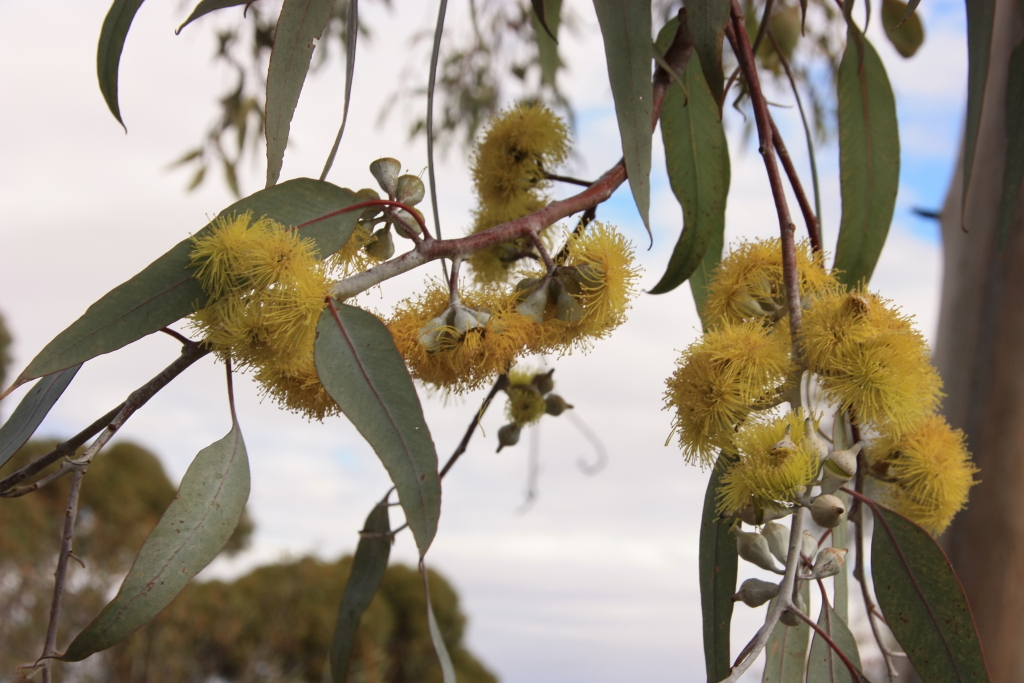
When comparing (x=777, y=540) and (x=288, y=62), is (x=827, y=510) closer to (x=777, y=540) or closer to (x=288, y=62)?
(x=777, y=540)

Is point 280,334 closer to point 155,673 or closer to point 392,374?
point 392,374

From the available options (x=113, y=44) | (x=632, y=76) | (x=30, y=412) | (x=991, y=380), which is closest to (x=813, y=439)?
(x=632, y=76)

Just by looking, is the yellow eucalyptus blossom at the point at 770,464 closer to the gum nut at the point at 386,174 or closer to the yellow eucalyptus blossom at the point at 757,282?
the yellow eucalyptus blossom at the point at 757,282

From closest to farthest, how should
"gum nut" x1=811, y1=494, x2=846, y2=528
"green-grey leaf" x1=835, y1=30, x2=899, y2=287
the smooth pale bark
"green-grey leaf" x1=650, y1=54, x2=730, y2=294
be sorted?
"gum nut" x1=811, y1=494, x2=846, y2=528, "green-grey leaf" x1=650, y1=54, x2=730, y2=294, "green-grey leaf" x1=835, y1=30, x2=899, y2=287, the smooth pale bark

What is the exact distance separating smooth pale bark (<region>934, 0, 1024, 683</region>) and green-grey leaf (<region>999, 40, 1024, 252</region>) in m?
0.18

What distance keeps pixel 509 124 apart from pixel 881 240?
43 cm

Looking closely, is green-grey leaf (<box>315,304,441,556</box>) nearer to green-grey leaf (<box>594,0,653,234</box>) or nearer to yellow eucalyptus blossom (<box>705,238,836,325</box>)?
green-grey leaf (<box>594,0,653,234</box>)

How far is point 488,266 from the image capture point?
2.56 feet

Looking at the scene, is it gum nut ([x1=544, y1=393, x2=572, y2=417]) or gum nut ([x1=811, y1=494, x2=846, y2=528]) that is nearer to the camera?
gum nut ([x1=811, y1=494, x2=846, y2=528])

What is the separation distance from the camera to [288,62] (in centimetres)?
62

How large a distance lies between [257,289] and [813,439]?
1.30ft

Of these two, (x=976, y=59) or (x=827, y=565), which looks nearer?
(x=827, y=565)

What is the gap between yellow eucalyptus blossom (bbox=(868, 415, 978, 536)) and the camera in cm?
69

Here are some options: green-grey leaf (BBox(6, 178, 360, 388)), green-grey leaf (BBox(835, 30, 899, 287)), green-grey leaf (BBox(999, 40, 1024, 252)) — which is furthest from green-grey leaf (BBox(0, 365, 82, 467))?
green-grey leaf (BBox(999, 40, 1024, 252))
